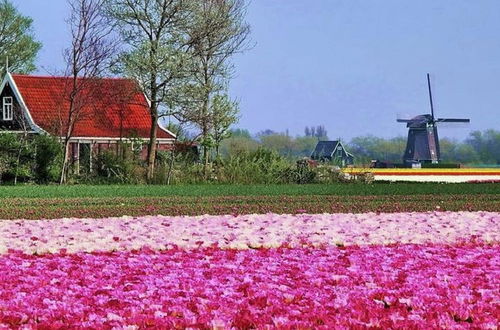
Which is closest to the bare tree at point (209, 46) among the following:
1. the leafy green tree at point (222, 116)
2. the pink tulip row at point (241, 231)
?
the leafy green tree at point (222, 116)

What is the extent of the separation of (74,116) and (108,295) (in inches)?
1340

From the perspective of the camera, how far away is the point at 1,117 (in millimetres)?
48969

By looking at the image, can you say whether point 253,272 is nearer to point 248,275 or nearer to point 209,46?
point 248,275

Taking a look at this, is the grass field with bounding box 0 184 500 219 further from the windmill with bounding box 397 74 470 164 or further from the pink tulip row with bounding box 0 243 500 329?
the windmill with bounding box 397 74 470 164

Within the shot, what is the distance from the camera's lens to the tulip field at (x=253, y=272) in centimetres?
717

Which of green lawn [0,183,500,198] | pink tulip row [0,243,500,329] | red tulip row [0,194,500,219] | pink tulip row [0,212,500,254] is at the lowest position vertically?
pink tulip row [0,243,500,329]

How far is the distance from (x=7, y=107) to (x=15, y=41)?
19517mm

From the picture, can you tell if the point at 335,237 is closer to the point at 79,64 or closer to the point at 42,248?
the point at 42,248

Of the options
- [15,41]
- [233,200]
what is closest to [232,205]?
[233,200]

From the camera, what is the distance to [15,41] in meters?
66.6

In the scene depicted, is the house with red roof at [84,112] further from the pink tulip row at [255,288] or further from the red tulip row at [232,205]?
the pink tulip row at [255,288]

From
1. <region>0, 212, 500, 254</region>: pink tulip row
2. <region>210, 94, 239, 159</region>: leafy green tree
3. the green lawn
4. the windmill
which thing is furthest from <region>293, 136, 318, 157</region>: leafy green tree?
<region>0, 212, 500, 254</region>: pink tulip row

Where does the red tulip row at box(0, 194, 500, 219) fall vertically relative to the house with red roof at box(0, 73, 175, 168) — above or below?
below

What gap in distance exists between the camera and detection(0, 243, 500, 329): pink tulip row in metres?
7.05
